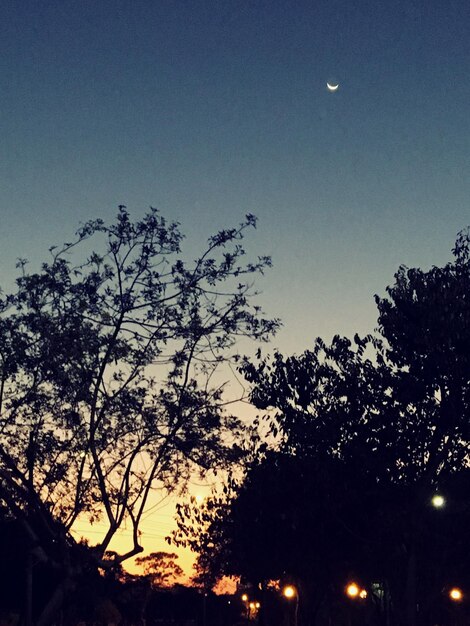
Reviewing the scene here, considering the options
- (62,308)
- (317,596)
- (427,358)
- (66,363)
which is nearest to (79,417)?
(66,363)

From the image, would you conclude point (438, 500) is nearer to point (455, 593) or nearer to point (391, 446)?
point (391, 446)

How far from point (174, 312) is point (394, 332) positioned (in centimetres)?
1144

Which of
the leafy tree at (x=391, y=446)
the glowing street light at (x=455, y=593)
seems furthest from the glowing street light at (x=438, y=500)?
the glowing street light at (x=455, y=593)

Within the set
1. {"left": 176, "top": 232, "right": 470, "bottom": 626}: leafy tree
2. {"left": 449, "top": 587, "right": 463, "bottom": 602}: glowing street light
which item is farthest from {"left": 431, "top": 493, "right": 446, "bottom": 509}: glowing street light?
{"left": 449, "top": 587, "right": 463, "bottom": 602}: glowing street light

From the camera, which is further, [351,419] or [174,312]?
→ [351,419]

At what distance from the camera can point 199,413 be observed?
74.9 feet

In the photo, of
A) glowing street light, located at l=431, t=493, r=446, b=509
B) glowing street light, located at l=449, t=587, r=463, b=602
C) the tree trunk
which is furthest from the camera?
glowing street light, located at l=449, t=587, r=463, b=602

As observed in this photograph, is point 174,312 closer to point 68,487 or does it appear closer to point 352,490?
point 68,487

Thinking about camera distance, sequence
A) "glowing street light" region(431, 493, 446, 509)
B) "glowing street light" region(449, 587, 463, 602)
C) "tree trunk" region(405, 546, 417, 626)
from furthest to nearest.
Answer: "glowing street light" region(449, 587, 463, 602), "tree trunk" region(405, 546, 417, 626), "glowing street light" region(431, 493, 446, 509)

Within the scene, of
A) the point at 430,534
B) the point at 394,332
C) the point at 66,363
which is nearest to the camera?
the point at 66,363

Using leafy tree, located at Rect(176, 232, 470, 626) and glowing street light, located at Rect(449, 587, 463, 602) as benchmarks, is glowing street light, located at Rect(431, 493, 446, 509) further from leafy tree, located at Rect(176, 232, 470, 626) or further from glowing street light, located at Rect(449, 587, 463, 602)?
glowing street light, located at Rect(449, 587, 463, 602)

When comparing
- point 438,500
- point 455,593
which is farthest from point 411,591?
point 455,593

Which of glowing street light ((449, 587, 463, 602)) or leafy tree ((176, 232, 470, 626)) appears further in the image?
glowing street light ((449, 587, 463, 602))

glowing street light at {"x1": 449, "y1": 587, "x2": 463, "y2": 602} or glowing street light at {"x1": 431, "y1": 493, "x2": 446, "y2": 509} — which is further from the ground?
glowing street light at {"x1": 431, "y1": 493, "x2": 446, "y2": 509}
